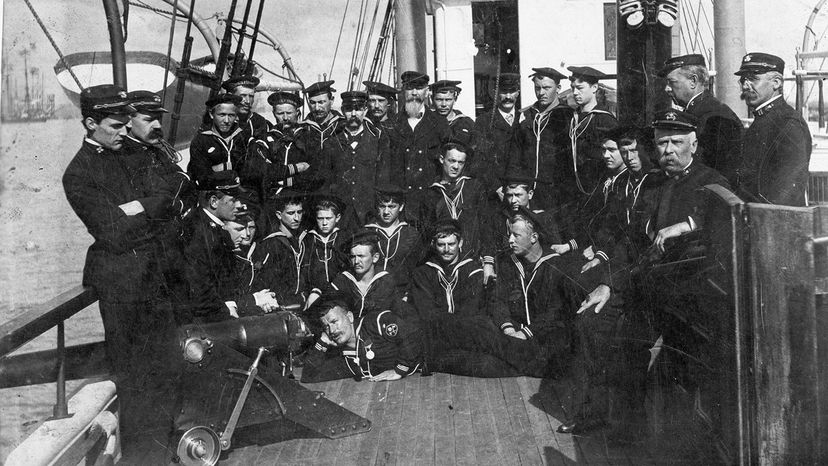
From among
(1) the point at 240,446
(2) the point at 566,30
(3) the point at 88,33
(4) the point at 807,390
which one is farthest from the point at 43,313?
(2) the point at 566,30

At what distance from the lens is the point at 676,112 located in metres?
3.98

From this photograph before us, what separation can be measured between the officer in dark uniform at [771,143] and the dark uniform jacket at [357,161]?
9.62 feet

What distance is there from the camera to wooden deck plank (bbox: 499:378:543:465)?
129 inches

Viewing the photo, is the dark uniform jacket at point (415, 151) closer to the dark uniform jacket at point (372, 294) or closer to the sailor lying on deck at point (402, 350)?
the dark uniform jacket at point (372, 294)

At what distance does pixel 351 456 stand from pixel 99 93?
2.04 metres

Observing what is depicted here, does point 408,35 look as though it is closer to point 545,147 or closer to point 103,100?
point 545,147

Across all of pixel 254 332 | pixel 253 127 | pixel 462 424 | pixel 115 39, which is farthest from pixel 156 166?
pixel 253 127

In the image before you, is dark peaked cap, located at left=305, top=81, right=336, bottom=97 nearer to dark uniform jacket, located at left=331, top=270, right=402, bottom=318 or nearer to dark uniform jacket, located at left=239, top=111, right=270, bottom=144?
dark uniform jacket, located at left=239, top=111, right=270, bottom=144

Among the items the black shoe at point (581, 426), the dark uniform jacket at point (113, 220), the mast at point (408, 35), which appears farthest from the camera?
the mast at point (408, 35)

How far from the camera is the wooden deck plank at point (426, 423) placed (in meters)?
3.29

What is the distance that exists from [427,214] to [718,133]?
2.20 metres

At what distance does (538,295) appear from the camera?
→ 186 inches

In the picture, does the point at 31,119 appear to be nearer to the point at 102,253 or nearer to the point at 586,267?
the point at 102,253

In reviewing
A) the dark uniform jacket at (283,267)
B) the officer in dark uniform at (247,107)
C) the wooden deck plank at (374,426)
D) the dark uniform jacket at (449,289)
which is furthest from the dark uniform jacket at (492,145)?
the wooden deck plank at (374,426)
